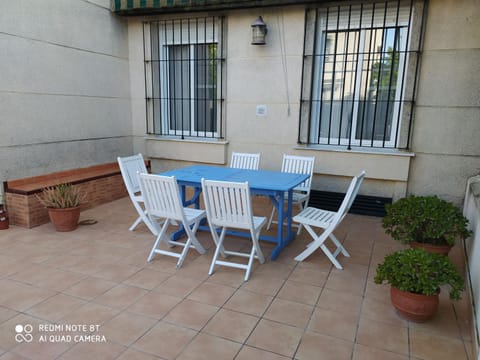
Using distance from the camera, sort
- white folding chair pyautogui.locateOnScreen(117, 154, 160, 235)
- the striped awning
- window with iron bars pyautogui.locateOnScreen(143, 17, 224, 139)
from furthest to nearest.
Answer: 1. window with iron bars pyautogui.locateOnScreen(143, 17, 224, 139)
2. the striped awning
3. white folding chair pyautogui.locateOnScreen(117, 154, 160, 235)

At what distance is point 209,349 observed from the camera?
218 cm

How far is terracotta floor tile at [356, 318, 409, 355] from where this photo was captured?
2.23 meters

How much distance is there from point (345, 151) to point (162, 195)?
9.15 feet

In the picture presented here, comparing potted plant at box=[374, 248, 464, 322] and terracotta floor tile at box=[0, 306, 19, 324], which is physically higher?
potted plant at box=[374, 248, 464, 322]

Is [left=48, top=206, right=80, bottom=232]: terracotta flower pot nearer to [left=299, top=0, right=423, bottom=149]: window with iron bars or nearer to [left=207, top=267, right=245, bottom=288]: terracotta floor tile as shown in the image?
[left=207, top=267, right=245, bottom=288]: terracotta floor tile

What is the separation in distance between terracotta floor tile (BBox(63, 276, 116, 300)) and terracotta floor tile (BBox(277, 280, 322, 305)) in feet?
4.62

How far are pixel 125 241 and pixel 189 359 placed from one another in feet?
6.85

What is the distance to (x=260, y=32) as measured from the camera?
491 centimetres

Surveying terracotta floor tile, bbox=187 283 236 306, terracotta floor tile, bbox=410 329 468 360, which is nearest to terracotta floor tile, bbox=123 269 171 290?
terracotta floor tile, bbox=187 283 236 306

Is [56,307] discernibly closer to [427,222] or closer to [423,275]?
[423,275]

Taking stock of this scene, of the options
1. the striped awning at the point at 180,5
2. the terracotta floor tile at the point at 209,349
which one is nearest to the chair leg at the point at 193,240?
the terracotta floor tile at the point at 209,349

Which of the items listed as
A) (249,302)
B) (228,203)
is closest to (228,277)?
(249,302)

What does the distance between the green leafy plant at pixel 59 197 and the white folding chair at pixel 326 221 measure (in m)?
2.61

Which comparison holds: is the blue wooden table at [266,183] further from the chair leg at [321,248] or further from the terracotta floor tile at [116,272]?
the terracotta floor tile at [116,272]
